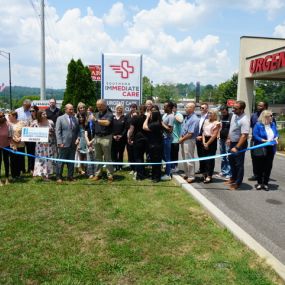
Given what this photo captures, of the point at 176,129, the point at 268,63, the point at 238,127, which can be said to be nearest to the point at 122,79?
the point at 176,129

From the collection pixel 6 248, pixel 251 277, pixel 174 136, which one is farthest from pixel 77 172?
pixel 251 277

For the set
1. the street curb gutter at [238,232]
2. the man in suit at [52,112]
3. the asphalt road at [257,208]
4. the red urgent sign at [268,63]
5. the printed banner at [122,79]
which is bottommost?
the asphalt road at [257,208]

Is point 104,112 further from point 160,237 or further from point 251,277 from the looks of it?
point 251,277

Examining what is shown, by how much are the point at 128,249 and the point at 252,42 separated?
26.9 metres

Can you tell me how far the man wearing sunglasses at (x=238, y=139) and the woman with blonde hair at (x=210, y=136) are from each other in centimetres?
43

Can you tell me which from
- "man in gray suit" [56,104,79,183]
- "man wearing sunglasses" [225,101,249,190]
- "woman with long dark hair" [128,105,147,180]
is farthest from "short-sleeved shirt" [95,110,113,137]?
"man wearing sunglasses" [225,101,249,190]

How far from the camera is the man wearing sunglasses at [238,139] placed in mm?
7570

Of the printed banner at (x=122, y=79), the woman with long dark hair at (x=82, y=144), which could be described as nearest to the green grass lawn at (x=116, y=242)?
the woman with long dark hair at (x=82, y=144)

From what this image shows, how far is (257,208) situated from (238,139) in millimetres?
1708

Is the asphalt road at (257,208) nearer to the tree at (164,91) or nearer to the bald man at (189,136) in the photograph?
the bald man at (189,136)

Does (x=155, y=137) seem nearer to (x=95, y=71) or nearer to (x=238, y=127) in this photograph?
(x=238, y=127)

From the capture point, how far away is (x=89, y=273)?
4008mm

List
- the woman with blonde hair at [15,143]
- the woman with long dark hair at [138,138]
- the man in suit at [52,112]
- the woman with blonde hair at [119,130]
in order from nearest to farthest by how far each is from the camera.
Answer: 1. the woman with blonde hair at [15,143]
2. the woman with long dark hair at [138,138]
3. the woman with blonde hair at [119,130]
4. the man in suit at [52,112]

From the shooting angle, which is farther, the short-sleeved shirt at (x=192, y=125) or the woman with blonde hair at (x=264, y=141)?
the short-sleeved shirt at (x=192, y=125)
